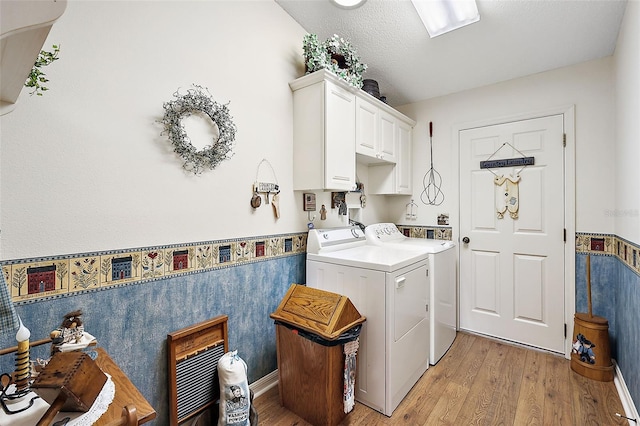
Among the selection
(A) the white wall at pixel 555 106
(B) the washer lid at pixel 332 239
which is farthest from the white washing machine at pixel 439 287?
(A) the white wall at pixel 555 106

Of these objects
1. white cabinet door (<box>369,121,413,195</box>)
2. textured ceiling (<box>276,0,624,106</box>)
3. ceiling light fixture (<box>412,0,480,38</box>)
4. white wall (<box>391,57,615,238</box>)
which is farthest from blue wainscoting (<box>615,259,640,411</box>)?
ceiling light fixture (<box>412,0,480,38</box>)

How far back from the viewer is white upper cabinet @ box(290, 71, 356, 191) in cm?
209

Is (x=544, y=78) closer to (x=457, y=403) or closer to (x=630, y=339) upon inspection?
(x=630, y=339)

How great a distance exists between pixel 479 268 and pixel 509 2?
7.31 ft

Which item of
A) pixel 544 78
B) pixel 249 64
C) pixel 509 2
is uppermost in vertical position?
pixel 509 2

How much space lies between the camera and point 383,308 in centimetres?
179

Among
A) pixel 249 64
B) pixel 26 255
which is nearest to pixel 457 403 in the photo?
pixel 26 255

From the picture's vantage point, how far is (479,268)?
2932mm

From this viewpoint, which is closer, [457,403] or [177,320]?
[177,320]

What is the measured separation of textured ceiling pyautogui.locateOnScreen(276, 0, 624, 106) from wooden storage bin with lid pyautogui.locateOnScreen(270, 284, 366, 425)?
198 cm

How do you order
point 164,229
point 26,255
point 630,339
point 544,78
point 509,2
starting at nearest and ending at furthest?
point 26,255
point 164,229
point 630,339
point 509,2
point 544,78

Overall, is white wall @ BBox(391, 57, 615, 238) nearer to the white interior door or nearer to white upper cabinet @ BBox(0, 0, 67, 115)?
the white interior door

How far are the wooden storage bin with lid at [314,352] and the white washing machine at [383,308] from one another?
14 centimetres

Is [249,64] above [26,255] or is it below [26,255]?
above
